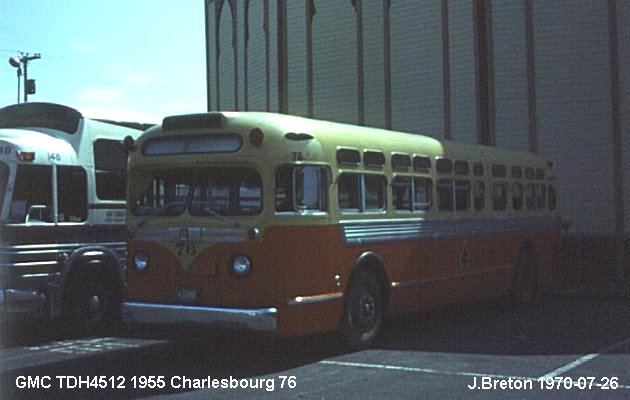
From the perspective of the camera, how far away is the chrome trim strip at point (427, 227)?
31.4 ft

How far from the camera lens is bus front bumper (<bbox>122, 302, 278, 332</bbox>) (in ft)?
27.2

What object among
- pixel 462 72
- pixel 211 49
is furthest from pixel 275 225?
pixel 211 49

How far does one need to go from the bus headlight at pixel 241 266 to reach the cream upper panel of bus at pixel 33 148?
3.51 m

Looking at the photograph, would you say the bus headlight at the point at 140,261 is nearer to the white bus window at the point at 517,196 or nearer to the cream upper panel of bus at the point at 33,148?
the cream upper panel of bus at the point at 33,148

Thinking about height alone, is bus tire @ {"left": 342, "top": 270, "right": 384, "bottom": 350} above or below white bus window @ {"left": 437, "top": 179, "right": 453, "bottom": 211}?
below

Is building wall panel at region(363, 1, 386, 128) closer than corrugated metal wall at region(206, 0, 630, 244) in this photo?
No

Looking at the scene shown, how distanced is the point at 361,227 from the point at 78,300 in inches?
162

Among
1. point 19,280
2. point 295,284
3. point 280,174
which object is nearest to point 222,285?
point 295,284

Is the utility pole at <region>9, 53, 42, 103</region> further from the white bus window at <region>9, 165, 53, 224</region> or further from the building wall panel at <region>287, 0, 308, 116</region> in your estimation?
the white bus window at <region>9, 165, 53, 224</region>

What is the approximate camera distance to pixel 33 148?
34.4 feet

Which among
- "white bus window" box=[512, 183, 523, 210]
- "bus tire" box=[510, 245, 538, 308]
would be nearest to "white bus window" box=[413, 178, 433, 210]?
"white bus window" box=[512, 183, 523, 210]

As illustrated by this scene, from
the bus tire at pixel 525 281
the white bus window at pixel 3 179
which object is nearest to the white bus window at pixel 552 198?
the bus tire at pixel 525 281

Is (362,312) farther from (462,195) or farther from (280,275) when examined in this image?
(462,195)

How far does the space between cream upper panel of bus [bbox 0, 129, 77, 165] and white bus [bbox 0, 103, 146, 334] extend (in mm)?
13
